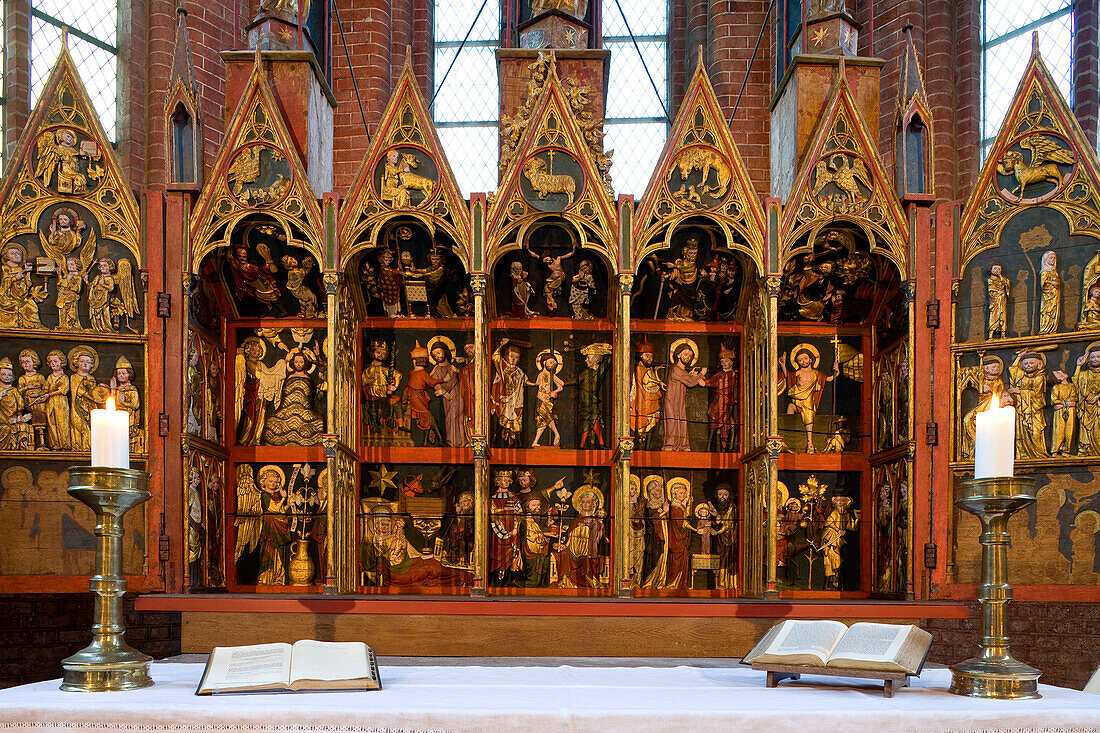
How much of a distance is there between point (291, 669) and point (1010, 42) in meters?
12.5

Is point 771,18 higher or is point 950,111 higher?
point 771,18

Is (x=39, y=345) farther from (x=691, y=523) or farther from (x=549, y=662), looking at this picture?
(x=691, y=523)

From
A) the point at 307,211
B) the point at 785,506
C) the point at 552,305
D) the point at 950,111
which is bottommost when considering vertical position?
the point at 785,506

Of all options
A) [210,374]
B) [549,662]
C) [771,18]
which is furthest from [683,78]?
[549,662]

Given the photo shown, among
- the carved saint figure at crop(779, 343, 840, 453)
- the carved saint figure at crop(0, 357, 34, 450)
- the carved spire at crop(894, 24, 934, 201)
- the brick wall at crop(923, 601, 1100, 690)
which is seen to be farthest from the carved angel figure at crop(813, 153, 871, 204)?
the carved saint figure at crop(0, 357, 34, 450)

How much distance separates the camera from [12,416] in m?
8.36

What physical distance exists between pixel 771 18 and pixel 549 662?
31.0 feet

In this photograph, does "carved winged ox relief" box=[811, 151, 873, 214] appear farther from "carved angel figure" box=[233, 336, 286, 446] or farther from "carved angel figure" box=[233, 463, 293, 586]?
"carved angel figure" box=[233, 463, 293, 586]

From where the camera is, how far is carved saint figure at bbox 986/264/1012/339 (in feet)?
27.7

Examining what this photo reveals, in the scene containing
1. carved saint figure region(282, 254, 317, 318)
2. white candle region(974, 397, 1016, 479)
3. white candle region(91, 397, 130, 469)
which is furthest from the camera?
carved saint figure region(282, 254, 317, 318)

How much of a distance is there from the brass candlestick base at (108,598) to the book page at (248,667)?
28 centimetres

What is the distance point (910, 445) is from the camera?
848 centimetres

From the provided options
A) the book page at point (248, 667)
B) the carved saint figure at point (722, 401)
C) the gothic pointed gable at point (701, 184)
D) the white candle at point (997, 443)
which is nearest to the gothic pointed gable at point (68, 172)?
the gothic pointed gable at point (701, 184)

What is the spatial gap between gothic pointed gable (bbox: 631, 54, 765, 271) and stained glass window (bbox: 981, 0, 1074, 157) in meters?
6.18
